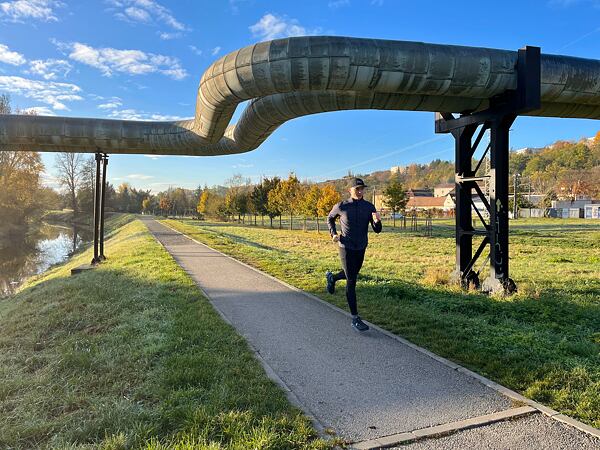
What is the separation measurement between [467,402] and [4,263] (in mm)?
28002

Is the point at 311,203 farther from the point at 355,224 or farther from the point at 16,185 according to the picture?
the point at 355,224

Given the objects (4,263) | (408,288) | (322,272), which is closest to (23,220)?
(4,263)

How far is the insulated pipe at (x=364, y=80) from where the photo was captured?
227 inches

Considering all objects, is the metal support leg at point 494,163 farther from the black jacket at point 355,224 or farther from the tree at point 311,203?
the tree at point 311,203

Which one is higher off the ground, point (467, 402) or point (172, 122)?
point (172, 122)

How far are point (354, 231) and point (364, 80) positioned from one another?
7.73ft

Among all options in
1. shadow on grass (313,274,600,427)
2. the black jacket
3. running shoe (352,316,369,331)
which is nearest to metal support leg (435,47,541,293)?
shadow on grass (313,274,600,427)

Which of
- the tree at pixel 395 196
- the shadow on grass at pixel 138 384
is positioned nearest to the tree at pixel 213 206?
the tree at pixel 395 196

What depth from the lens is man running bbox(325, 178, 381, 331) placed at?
17.8ft

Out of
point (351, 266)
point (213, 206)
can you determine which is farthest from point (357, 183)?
point (213, 206)

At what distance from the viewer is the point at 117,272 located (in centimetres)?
1057

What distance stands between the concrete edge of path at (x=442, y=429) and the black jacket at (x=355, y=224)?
8.85 ft

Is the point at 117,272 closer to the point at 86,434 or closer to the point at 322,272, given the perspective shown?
the point at 322,272

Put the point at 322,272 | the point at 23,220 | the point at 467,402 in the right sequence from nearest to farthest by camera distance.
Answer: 1. the point at 467,402
2. the point at 322,272
3. the point at 23,220
